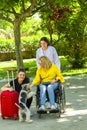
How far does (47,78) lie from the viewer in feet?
28.9

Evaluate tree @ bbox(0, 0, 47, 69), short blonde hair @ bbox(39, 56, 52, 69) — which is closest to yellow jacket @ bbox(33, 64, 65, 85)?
short blonde hair @ bbox(39, 56, 52, 69)

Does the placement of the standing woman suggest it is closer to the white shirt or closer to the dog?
the white shirt

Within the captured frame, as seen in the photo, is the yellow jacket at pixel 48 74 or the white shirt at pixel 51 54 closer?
the yellow jacket at pixel 48 74

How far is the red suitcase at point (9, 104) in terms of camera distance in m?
8.54

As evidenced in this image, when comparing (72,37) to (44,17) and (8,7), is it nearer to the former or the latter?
(44,17)

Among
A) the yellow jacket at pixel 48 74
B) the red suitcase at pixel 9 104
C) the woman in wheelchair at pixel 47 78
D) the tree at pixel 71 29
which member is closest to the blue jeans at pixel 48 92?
the woman in wheelchair at pixel 47 78

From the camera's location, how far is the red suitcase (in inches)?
336

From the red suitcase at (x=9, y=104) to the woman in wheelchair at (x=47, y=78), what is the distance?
451mm

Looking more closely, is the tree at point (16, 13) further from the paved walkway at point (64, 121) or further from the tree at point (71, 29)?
the paved walkway at point (64, 121)

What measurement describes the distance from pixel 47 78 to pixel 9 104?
3.14ft

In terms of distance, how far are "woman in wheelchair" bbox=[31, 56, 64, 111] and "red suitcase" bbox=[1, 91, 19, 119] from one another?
0.45 metres

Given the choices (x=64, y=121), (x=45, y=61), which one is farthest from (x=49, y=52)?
(x=64, y=121)

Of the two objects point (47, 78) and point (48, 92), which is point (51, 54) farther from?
point (48, 92)

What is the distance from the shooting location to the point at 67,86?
1302cm
